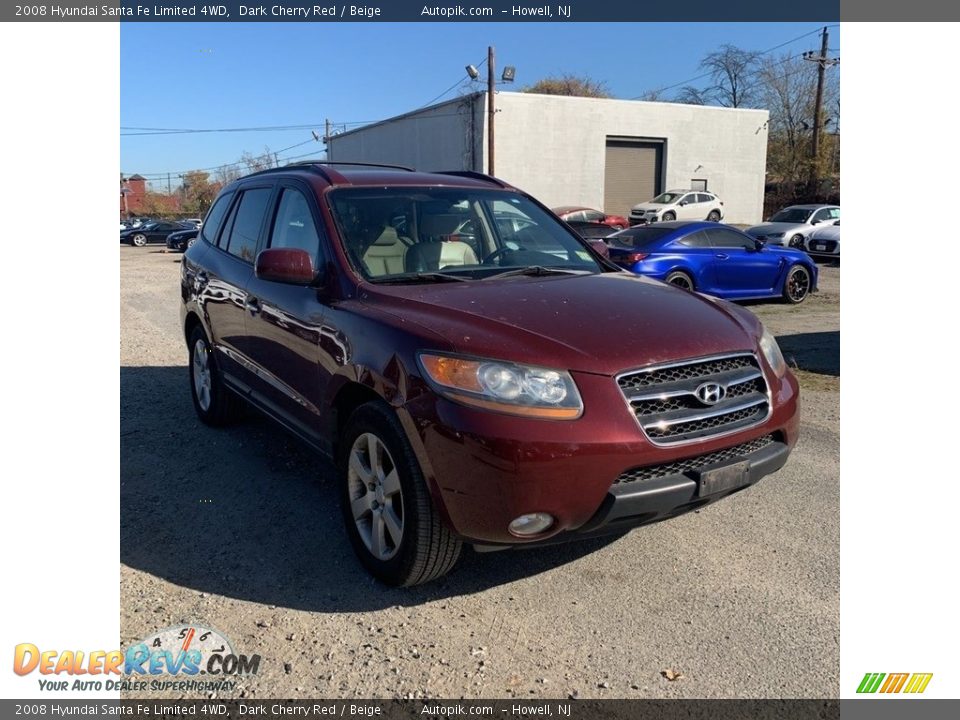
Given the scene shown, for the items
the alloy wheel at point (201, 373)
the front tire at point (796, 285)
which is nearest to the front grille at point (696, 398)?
the alloy wheel at point (201, 373)

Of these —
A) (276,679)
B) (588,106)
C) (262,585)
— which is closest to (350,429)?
(262,585)

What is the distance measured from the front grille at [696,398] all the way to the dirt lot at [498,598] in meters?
0.76

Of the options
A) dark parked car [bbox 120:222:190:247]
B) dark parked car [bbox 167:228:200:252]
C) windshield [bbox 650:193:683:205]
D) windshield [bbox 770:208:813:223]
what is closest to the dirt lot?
windshield [bbox 770:208:813:223]

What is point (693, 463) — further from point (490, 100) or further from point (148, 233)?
point (148, 233)

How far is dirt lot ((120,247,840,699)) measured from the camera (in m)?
2.67

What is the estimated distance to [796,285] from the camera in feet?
41.5

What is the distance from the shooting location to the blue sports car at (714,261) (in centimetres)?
1110

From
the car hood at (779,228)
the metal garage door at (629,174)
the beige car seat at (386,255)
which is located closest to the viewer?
the beige car seat at (386,255)

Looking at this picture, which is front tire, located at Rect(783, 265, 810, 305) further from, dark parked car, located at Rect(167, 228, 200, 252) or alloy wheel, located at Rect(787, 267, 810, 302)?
dark parked car, located at Rect(167, 228, 200, 252)

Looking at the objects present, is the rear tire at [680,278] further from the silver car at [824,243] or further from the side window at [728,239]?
the silver car at [824,243]

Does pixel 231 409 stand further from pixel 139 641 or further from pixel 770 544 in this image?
pixel 770 544

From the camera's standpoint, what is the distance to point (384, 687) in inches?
103

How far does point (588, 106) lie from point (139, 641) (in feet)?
109

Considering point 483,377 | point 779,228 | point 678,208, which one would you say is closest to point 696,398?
point 483,377
